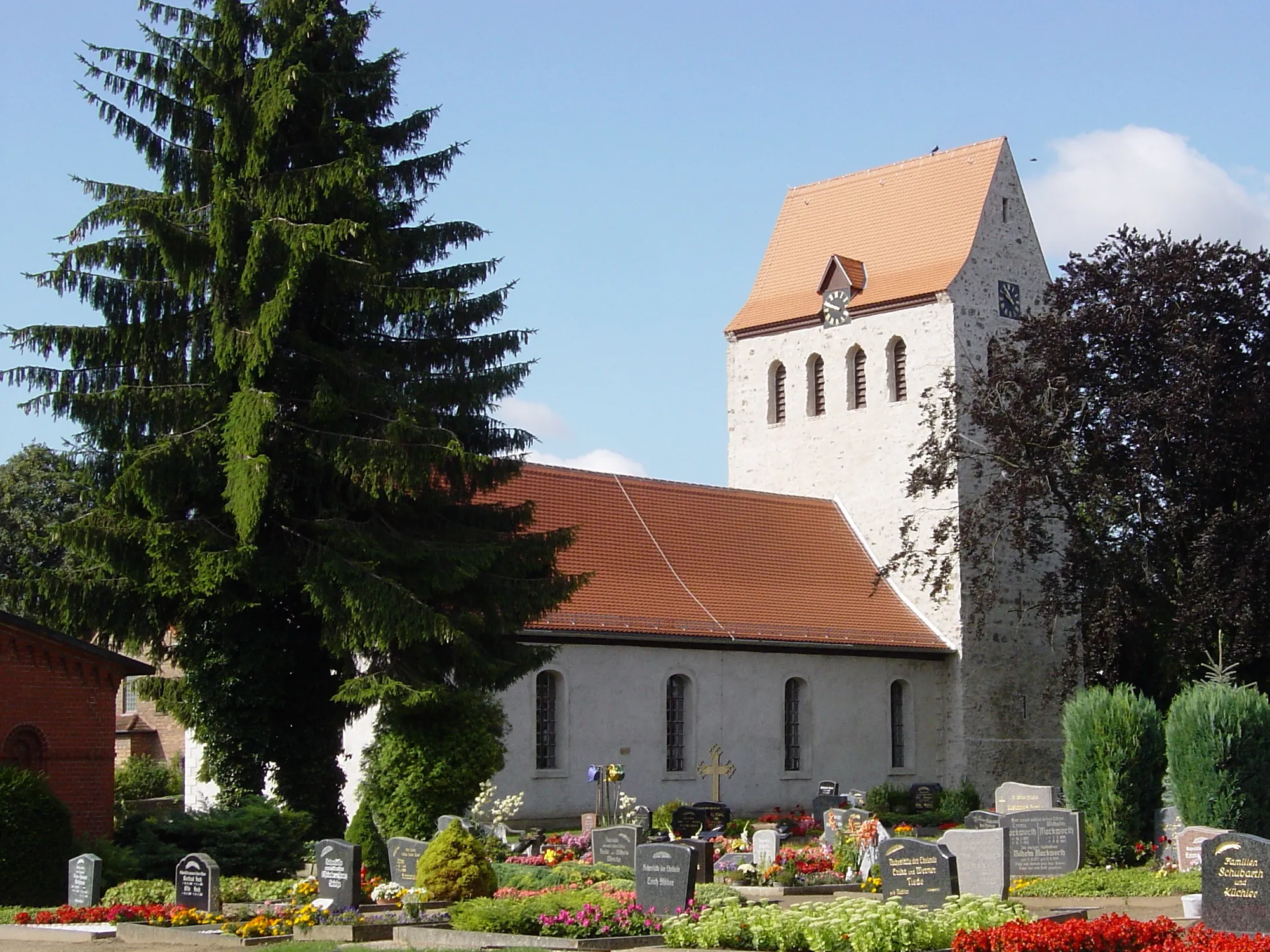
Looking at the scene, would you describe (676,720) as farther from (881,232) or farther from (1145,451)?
(881,232)

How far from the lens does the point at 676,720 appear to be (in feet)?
106

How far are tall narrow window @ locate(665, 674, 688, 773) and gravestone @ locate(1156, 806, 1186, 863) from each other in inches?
426

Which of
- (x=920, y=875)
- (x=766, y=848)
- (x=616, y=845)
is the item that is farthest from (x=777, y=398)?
(x=920, y=875)

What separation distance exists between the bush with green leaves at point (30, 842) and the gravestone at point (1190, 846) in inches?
525

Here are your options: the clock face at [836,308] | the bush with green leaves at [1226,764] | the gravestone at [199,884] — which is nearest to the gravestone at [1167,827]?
the bush with green leaves at [1226,764]

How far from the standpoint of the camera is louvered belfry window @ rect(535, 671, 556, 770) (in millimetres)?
30094

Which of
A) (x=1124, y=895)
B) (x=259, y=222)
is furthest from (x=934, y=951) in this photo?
(x=259, y=222)

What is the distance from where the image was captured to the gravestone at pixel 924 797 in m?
32.8

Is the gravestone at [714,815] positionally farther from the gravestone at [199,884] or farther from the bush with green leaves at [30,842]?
the gravestone at [199,884]

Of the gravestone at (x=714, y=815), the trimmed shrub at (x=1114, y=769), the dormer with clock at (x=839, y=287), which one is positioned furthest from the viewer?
the dormer with clock at (x=839, y=287)

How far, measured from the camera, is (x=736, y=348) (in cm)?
4169

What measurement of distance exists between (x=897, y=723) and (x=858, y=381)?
7.94 m

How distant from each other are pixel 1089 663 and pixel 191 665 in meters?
17.9

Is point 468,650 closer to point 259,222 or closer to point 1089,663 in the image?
point 259,222
